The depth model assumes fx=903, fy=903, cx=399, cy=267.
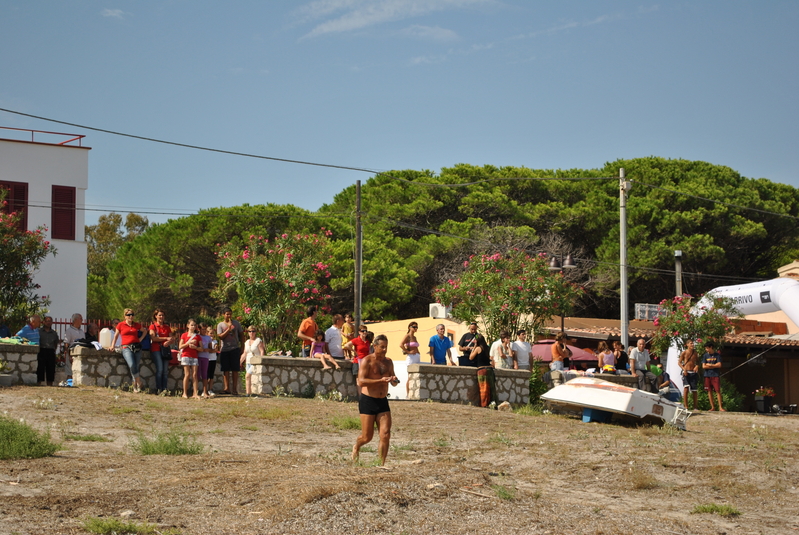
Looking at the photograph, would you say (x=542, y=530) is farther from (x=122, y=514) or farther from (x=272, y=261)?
(x=272, y=261)

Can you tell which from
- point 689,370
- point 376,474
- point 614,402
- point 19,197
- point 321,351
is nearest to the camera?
point 376,474

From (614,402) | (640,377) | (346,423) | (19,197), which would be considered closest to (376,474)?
(346,423)

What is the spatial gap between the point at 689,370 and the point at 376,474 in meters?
14.3

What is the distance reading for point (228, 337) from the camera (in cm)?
1645

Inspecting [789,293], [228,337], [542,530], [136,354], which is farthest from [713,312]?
[542,530]

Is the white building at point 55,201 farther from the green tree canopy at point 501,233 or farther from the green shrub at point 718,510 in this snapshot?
the green shrub at point 718,510

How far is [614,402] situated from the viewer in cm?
1644

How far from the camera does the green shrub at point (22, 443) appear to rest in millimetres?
9922

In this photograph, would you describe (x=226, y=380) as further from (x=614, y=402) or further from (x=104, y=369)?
(x=614, y=402)

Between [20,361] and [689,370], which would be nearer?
[20,361]

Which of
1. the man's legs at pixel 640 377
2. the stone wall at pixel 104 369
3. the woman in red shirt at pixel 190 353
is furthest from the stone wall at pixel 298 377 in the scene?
the man's legs at pixel 640 377

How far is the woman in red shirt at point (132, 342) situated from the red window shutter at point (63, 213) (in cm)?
1387

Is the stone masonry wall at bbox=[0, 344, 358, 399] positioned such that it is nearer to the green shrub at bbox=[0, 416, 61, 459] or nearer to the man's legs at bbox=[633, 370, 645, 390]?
the green shrub at bbox=[0, 416, 61, 459]

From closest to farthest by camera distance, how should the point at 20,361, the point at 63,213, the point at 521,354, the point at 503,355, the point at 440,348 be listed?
the point at 20,361 → the point at 440,348 → the point at 503,355 → the point at 521,354 → the point at 63,213
